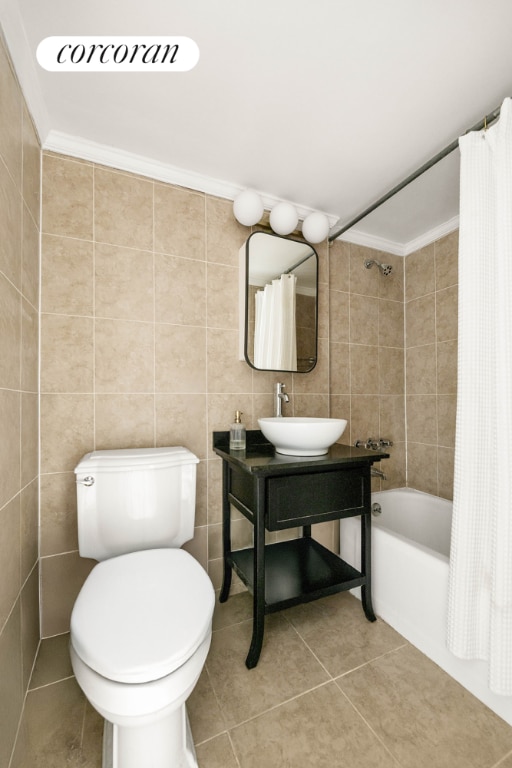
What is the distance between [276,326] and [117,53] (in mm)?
1176

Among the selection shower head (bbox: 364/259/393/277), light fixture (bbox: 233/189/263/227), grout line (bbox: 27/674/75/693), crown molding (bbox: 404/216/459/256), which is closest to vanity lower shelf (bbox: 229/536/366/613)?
grout line (bbox: 27/674/75/693)

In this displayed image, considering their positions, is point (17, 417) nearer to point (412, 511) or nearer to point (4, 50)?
point (4, 50)

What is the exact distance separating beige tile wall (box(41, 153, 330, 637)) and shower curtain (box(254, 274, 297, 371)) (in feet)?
0.34

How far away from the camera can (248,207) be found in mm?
1650

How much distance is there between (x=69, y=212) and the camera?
1.46m

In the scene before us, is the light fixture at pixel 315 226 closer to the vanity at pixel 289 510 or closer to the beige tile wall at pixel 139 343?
the beige tile wall at pixel 139 343

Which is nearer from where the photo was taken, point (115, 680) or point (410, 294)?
point (115, 680)

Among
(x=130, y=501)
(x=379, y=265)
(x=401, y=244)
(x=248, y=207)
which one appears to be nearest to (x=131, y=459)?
(x=130, y=501)

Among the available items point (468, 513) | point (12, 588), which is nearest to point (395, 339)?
point (468, 513)

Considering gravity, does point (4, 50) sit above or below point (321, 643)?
above

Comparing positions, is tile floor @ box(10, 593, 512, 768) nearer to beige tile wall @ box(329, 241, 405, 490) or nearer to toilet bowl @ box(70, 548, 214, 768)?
toilet bowl @ box(70, 548, 214, 768)

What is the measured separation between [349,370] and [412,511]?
3.29 feet

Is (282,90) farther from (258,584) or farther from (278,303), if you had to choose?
(258,584)

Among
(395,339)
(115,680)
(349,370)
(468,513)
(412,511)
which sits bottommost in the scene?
(412,511)
